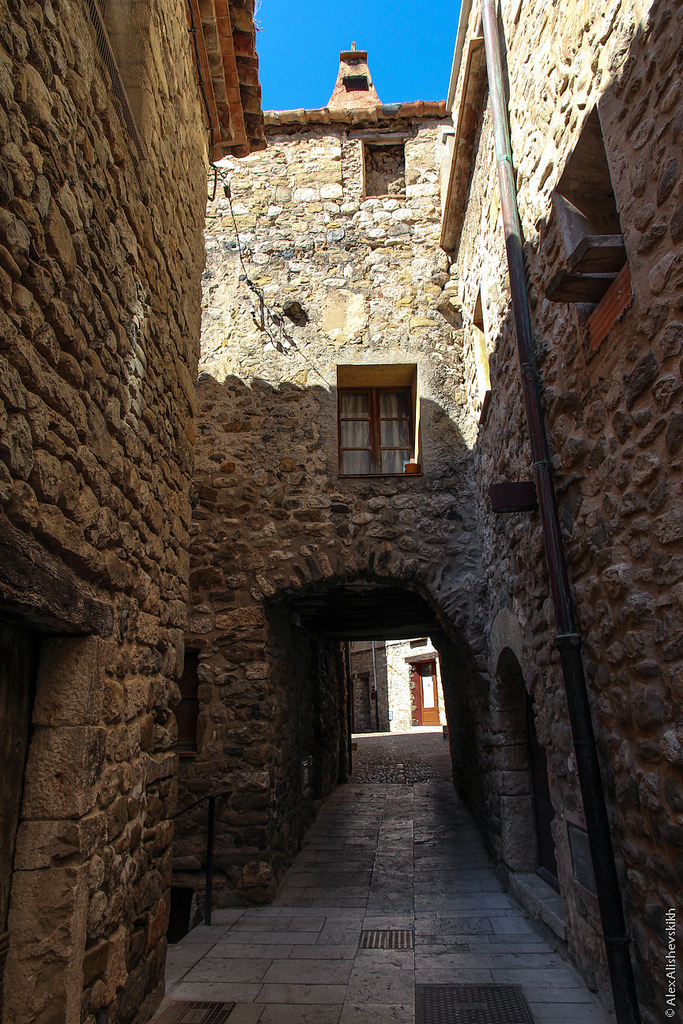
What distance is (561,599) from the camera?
296 cm

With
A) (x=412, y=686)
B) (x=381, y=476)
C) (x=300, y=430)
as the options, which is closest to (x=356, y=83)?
(x=300, y=430)

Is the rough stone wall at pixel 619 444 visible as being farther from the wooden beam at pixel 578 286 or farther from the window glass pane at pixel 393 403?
the window glass pane at pixel 393 403

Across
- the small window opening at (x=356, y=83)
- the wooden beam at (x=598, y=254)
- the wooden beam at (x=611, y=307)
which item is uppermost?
the small window opening at (x=356, y=83)

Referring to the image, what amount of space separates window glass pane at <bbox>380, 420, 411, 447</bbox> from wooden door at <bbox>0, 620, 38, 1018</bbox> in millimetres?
4202

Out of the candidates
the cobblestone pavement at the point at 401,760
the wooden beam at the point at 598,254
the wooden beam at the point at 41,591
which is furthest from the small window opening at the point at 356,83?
the cobblestone pavement at the point at 401,760

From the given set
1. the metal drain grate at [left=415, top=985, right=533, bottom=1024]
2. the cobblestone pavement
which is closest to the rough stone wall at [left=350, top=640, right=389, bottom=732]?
the cobblestone pavement

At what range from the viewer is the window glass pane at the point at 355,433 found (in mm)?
5789

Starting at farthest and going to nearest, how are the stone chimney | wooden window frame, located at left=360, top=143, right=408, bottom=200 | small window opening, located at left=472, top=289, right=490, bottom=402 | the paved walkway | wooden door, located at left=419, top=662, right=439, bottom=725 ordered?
1. wooden door, located at left=419, top=662, right=439, bottom=725
2. the stone chimney
3. wooden window frame, located at left=360, top=143, right=408, bottom=200
4. small window opening, located at left=472, top=289, right=490, bottom=402
5. the paved walkway

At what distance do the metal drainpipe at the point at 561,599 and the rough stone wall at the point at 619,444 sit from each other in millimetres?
53

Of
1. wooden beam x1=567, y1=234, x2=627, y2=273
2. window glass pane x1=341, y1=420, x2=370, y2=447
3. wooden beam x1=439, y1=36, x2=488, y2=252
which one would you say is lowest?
wooden beam x1=567, y1=234, x2=627, y2=273

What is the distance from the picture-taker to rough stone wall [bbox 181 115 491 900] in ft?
16.5

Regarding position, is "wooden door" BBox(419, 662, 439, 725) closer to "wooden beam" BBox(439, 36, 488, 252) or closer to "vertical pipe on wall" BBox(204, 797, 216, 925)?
"vertical pipe on wall" BBox(204, 797, 216, 925)

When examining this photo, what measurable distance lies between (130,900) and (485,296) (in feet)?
14.4

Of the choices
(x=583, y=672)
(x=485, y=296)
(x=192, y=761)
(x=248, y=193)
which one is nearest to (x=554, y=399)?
(x=583, y=672)
